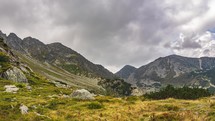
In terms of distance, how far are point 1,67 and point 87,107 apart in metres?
70.5

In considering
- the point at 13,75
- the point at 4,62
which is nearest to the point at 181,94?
the point at 13,75

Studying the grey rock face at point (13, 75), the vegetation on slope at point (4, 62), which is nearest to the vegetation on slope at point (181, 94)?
the grey rock face at point (13, 75)

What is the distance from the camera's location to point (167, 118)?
35.4 meters

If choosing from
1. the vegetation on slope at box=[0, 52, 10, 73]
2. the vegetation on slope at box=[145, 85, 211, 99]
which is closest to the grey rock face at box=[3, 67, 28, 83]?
the vegetation on slope at box=[0, 52, 10, 73]

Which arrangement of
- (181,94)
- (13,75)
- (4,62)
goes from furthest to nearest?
(4,62) → (13,75) → (181,94)

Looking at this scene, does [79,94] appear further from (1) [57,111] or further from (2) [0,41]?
(2) [0,41]

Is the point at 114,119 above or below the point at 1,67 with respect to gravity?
below

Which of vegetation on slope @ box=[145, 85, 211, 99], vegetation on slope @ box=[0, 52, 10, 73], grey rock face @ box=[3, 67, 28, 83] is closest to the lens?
vegetation on slope @ box=[145, 85, 211, 99]

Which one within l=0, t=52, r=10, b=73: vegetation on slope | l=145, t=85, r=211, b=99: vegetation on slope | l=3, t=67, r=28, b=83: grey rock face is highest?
l=0, t=52, r=10, b=73: vegetation on slope

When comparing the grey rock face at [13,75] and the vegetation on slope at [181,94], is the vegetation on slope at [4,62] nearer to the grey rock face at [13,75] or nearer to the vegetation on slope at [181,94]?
the grey rock face at [13,75]

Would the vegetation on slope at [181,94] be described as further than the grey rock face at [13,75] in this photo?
No

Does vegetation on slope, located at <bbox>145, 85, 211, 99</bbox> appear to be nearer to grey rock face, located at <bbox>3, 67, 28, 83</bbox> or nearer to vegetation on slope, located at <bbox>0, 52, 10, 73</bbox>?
grey rock face, located at <bbox>3, 67, 28, 83</bbox>

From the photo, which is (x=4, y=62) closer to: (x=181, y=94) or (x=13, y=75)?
(x=13, y=75)

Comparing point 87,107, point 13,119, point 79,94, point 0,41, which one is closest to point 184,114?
point 87,107
